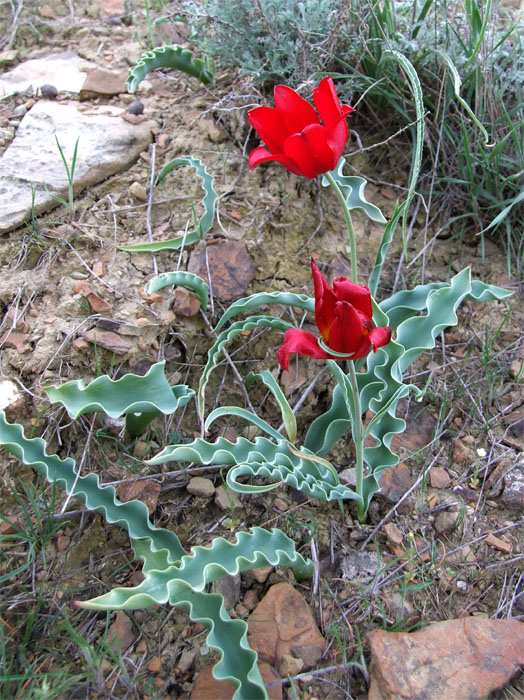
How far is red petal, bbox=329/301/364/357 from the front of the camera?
1.26 m

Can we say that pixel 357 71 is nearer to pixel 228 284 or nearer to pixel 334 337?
pixel 228 284

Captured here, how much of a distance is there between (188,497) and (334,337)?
2.69 ft

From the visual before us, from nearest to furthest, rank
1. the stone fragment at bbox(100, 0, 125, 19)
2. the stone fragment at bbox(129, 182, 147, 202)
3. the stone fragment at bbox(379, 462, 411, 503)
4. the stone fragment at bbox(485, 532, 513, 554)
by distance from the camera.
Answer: the stone fragment at bbox(485, 532, 513, 554) → the stone fragment at bbox(379, 462, 411, 503) → the stone fragment at bbox(129, 182, 147, 202) → the stone fragment at bbox(100, 0, 125, 19)

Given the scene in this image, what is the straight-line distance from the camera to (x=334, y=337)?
1312 millimetres

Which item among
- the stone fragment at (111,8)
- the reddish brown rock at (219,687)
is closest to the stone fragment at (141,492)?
the reddish brown rock at (219,687)

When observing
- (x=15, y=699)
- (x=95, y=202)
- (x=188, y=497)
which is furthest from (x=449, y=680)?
(x=95, y=202)

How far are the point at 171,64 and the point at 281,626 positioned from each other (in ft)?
7.40

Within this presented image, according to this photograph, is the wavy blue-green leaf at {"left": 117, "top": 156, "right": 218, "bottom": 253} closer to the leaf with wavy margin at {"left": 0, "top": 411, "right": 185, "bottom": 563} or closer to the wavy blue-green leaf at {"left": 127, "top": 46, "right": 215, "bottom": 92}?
the wavy blue-green leaf at {"left": 127, "top": 46, "right": 215, "bottom": 92}

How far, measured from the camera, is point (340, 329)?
129 centimetres

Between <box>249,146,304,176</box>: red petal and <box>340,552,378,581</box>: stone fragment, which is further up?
<box>249,146,304,176</box>: red petal

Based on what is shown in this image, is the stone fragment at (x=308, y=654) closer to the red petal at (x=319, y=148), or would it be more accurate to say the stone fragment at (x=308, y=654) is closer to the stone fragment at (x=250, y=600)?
the stone fragment at (x=250, y=600)

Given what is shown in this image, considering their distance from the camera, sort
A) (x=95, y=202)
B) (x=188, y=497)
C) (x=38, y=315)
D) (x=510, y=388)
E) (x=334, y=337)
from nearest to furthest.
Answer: (x=334, y=337)
(x=188, y=497)
(x=38, y=315)
(x=510, y=388)
(x=95, y=202)

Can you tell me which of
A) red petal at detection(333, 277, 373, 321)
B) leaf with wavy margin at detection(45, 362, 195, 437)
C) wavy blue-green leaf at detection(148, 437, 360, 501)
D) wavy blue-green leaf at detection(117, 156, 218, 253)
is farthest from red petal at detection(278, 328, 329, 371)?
wavy blue-green leaf at detection(117, 156, 218, 253)

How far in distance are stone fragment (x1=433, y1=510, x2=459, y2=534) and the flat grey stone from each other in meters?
1.79
